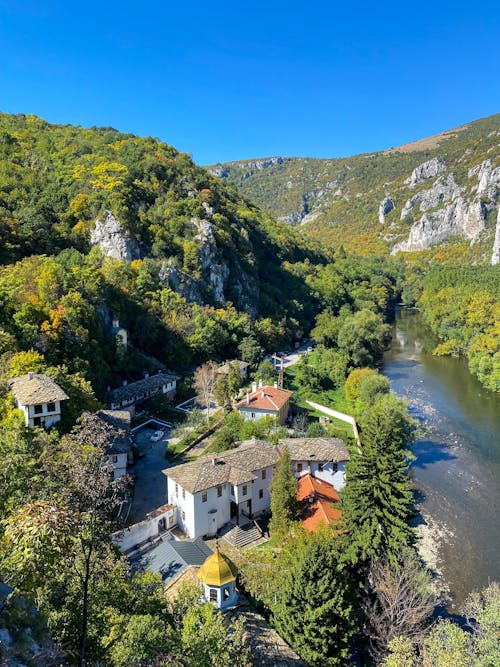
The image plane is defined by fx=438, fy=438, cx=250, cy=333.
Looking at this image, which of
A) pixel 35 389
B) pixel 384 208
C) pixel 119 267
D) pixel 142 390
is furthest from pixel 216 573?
pixel 384 208

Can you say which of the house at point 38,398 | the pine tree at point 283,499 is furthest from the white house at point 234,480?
the house at point 38,398

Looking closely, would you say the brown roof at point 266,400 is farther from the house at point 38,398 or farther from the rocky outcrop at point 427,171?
the rocky outcrop at point 427,171

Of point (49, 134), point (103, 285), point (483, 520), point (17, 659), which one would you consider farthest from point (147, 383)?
point (49, 134)

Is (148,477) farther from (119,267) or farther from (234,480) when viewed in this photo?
(119,267)

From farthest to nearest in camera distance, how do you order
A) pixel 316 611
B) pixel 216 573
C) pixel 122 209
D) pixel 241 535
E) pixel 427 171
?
1. pixel 427 171
2. pixel 122 209
3. pixel 241 535
4. pixel 216 573
5. pixel 316 611

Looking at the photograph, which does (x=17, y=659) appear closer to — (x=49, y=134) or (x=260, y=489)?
(x=260, y=489)

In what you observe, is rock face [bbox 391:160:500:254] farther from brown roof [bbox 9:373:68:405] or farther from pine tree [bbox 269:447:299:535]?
brown roof [bbox 9:373:68:405]

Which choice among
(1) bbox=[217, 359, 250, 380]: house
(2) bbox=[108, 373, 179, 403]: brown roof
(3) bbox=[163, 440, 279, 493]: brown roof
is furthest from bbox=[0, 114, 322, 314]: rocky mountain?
(3) bbox=[163, 440, 279, 493]: brown roof

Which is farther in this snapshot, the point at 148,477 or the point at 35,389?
the point at 148,477
